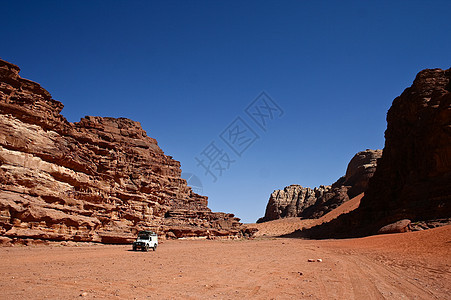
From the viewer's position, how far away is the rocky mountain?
25.5 metres

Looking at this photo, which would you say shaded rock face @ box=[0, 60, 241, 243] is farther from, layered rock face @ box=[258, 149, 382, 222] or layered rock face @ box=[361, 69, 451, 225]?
layered rock face @ box=[258, 149, 382, 222]

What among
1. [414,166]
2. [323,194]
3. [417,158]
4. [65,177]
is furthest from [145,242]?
[323,194]

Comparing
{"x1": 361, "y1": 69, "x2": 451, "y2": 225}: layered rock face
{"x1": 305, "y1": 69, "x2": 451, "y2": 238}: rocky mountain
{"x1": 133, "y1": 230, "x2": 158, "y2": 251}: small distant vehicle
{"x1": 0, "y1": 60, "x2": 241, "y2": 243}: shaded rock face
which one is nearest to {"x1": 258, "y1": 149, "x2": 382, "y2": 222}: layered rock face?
{"x1": 305, "y1": 69, "x2": 451, "y2": 238}: rocky mountain

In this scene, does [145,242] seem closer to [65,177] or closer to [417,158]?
[65,177]

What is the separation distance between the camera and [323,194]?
276 feet

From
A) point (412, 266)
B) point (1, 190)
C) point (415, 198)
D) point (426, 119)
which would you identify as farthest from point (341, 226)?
point (1, 190)

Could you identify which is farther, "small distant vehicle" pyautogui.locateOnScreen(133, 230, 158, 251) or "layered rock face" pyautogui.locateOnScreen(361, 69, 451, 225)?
"layered rock face" pyautogui.locateOnScreen(361, 69, 451, 225)

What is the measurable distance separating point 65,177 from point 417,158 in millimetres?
35444

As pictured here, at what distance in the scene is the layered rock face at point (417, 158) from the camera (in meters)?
25.8

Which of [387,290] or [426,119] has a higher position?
[426,119]

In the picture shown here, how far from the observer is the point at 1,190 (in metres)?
18.6

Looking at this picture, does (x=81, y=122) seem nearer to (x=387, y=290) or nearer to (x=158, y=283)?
(x=158, y=283)

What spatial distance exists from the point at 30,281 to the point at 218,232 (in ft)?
134

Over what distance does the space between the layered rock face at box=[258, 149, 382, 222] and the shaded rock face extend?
43110 mm
